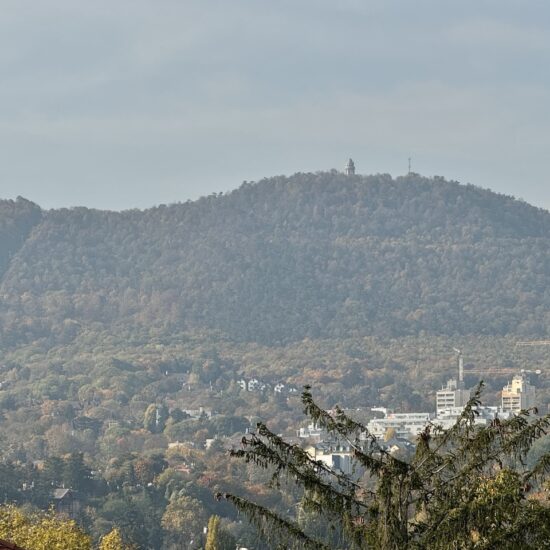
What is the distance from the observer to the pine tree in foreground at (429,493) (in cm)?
2225

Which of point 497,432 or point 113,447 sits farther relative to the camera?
A: point 113,447

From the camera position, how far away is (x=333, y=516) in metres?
23.4

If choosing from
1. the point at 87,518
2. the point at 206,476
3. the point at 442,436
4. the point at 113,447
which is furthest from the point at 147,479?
the point at 442,436

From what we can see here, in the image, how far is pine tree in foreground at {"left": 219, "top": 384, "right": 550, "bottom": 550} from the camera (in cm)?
2225

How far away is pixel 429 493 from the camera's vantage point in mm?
23312

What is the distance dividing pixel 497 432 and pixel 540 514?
1.45 m

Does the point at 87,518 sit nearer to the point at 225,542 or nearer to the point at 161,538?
the point at 161,538

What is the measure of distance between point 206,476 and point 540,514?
12096 cm

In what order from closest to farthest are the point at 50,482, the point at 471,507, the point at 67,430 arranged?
the point at 471,507, the point at 50,482, the point at 67,430

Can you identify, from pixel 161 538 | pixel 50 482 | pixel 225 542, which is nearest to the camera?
pixel 225 542

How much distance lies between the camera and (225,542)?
74125 mm

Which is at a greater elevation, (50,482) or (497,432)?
(497,432)

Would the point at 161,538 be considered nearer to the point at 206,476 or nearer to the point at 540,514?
the point at 206,476

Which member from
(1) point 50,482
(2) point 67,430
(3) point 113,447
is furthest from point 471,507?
(2) point 67,430
